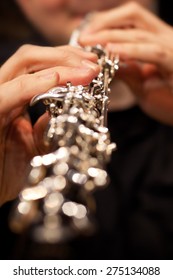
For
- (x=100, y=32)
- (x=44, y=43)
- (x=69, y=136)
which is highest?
(x=44, y=43)

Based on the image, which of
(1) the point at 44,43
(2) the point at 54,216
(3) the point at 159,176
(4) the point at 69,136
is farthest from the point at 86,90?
(1) the point at 44,43

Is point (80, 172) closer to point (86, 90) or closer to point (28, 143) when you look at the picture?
point (86, 90)

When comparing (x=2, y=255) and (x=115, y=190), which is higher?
(x=115, y=190)

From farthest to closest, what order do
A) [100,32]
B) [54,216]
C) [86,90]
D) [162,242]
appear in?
[162,242] → [100,32] → [86,90] → [54,216]

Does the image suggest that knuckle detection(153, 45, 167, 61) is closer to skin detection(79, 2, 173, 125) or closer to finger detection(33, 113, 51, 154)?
skin detection(79, 2, 173, 125)

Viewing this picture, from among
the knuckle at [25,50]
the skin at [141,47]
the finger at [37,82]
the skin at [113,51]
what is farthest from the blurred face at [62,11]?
the finger at [37,82]

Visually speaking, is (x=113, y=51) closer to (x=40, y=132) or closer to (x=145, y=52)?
(x=145, y=52)

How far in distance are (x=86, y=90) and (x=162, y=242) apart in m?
0.71

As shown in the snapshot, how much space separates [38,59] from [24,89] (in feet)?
0.34

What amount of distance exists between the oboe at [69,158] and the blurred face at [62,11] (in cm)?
62

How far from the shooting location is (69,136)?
1.82 ft

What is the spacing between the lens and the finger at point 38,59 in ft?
2.42

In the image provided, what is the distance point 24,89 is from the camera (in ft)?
2.21

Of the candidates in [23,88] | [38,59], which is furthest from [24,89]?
[38,59]
